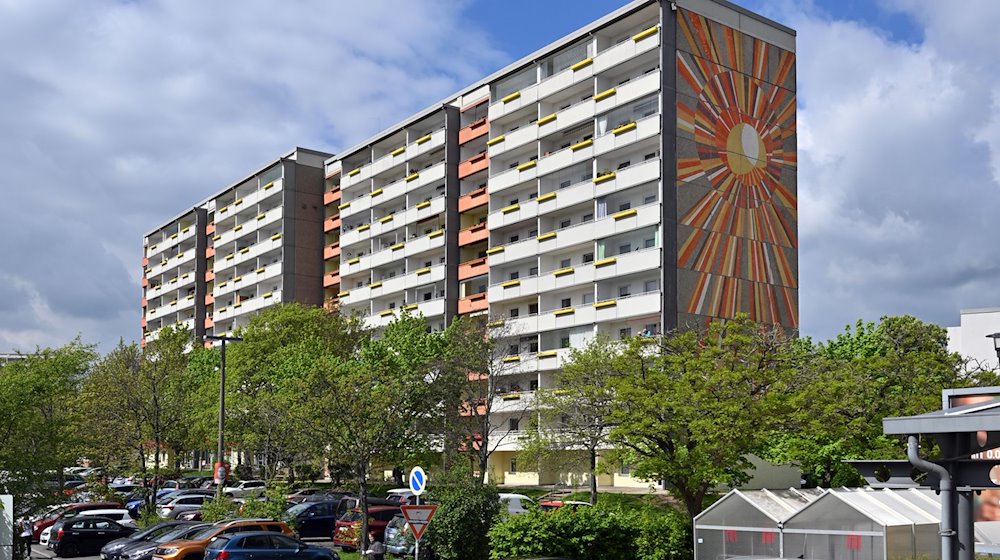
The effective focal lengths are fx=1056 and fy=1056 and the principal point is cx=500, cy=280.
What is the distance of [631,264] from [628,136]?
25.4 feet

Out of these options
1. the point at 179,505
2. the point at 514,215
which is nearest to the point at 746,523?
the point at 179,505

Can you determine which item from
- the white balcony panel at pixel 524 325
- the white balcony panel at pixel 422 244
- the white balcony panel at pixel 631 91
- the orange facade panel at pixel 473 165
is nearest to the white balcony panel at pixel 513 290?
the white balcony panel at pixel 524 325

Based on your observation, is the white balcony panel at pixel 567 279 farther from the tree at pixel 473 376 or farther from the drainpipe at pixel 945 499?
the drainpipe at pixel 945 499

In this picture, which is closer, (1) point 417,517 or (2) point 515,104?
(1) point 417,517

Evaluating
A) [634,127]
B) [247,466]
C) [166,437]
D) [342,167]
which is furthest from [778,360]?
[342,167]

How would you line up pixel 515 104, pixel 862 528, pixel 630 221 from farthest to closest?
1. pixel 515 104
2. pixel 630 221
3. pixel 862 528

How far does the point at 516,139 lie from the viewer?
73062 mm

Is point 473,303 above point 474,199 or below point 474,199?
below

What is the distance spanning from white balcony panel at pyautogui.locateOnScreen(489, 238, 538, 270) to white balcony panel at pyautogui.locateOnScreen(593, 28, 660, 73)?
488 inches

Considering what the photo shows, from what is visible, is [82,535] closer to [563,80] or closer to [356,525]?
[356,525]

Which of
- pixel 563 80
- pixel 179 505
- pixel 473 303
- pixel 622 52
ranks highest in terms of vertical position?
pixel 622 52

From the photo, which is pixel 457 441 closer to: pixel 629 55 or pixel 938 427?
pixel 629 55

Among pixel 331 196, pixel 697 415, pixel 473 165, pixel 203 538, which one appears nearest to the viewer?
pixel 203 538

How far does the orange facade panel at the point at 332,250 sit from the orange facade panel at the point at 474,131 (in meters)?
21.7
